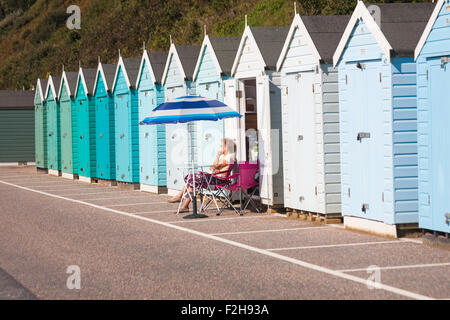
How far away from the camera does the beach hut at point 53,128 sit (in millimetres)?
30922

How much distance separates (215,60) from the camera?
1761 centimetres

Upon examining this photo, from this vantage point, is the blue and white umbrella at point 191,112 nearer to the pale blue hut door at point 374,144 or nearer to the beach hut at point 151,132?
the pale blue hut door at point 374,144

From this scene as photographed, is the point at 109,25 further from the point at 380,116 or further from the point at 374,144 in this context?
the point at 380,116

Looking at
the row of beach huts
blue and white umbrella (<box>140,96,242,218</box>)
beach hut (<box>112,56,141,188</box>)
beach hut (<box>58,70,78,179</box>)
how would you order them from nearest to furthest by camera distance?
the row of beach huts → blue and white umbrella (<box>140,96,242,218</box>) → beach hut (<box>112,56,141,188</box>) → beach hut (<box>58,70,78,179</box>)

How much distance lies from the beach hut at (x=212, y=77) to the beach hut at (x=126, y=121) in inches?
162

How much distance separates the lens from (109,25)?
5538 cm

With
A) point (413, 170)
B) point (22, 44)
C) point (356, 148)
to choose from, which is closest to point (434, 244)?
point (413, 170)

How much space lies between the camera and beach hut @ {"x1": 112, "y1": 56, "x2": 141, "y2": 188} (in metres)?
22.6

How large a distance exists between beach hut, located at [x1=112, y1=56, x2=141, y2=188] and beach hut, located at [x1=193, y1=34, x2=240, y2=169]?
412 cm

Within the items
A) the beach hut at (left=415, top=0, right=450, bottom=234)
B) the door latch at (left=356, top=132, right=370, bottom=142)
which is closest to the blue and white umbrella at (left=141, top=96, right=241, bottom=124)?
the door latch at (left=356, top=132, right=370, bottom=142)

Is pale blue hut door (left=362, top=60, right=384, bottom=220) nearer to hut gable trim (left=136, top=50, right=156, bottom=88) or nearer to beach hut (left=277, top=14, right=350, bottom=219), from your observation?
beach hut (left=277, top=14, right=350, bottom=219)

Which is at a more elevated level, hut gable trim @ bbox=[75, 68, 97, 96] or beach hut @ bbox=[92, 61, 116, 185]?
hut gable trim @ bbox=[75, 68, 97, 96]

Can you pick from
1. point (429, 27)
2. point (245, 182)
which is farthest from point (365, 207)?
point (245, 182)

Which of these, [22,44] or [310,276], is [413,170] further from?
[22,44]
